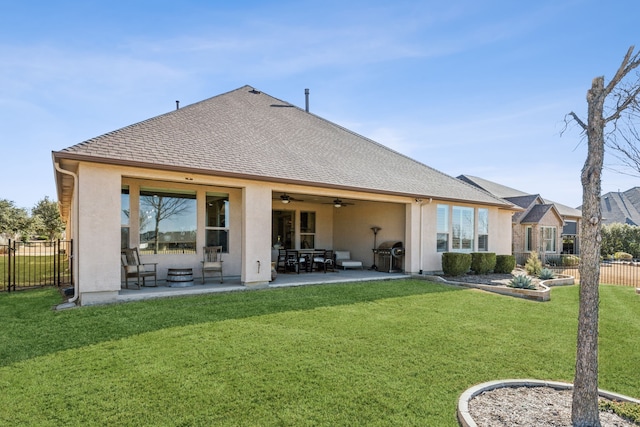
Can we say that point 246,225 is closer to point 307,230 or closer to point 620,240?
point 307,230

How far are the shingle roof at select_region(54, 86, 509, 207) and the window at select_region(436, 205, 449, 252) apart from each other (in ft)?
2.10

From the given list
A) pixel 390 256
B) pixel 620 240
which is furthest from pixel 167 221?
pixel 620 240

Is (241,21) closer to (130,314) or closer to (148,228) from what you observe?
(148,228)

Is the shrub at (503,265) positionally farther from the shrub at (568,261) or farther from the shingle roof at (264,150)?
the shrub at (568,261)

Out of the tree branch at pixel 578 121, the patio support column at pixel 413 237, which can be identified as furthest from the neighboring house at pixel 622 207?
the tree branch at pixel 578 121

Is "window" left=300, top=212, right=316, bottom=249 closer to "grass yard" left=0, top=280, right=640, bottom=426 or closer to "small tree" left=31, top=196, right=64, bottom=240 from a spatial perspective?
"grass yard" left=0, top=280, right=640, bottom=426

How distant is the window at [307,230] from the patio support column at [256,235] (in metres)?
5.73

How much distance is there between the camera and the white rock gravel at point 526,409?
328cm

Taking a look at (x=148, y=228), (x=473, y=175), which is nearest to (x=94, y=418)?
(x=148, y=228)

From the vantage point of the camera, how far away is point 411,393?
3.87m

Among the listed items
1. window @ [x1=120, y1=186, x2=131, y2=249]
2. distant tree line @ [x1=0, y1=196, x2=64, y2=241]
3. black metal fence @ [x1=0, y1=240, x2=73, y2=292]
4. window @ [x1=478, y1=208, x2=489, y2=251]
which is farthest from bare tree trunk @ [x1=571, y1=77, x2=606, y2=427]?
distant tree line @ [x1=0, y1=196, x2=64, y2=241]

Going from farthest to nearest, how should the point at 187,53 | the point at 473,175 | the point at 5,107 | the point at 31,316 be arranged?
1. the point at 473,175
2. the point at 5,107
3. the point at 187,53
4. the point at 31,316

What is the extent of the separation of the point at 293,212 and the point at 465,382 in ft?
38.6

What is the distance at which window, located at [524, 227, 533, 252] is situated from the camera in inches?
905
